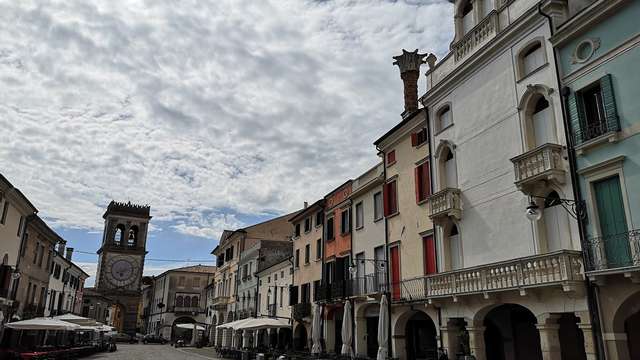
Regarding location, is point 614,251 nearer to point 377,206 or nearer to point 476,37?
point 476,37

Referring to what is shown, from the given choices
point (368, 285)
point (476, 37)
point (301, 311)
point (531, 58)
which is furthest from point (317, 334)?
point (531, 58)

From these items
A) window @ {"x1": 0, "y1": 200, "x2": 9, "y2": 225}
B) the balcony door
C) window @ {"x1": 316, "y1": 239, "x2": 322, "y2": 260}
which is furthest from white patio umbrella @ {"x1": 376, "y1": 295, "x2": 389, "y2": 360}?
window @ {"x1": 0, "y1": 200, "x2": 9, "y2": 225}

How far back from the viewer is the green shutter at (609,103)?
488 inches

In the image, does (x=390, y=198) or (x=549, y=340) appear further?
(x=390, y=198)

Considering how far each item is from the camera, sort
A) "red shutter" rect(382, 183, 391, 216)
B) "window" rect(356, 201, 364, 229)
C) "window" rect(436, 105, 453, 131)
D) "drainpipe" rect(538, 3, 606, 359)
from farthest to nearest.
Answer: "window" rect(356, 201, 364, 229) → "red shutter" rect(382, 183, 391, 216) → "window" rect(436, 105, 453, 131) → "drainpipe" rect(538, 3, 606, 359)

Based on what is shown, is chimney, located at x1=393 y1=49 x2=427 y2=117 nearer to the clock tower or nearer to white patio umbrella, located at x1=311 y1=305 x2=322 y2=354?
white patio umbrella, located at x1=311 y1=305 x2=322 y2=354

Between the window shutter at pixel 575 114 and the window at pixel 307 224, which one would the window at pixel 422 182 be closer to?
the window shutter at pixel 575 114

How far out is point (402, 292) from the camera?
21.4 meters

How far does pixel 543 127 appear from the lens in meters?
15.0

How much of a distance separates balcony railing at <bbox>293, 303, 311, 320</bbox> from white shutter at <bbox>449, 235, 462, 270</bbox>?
15617 millimetres

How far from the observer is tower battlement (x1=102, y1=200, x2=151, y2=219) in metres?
84.6

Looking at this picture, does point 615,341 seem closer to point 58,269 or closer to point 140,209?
point 58,269

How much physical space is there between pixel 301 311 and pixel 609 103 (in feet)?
79.8

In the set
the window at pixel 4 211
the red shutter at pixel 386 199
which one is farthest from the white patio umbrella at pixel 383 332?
the window at pixel 4 211
